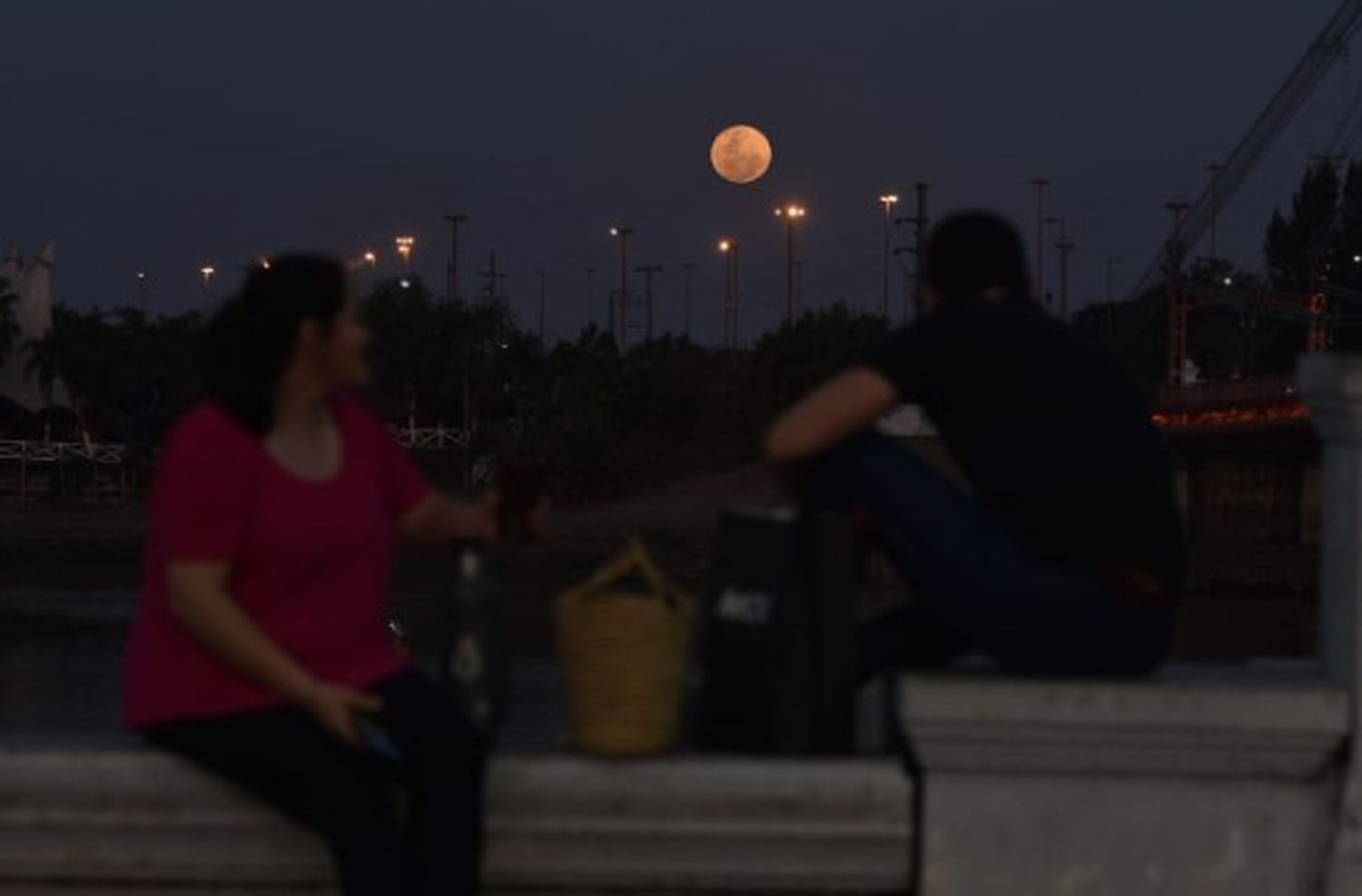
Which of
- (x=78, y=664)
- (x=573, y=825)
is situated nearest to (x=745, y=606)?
(x=573, y=825)

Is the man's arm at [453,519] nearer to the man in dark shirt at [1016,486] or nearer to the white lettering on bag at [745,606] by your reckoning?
the white lettering on bag at [745,606]

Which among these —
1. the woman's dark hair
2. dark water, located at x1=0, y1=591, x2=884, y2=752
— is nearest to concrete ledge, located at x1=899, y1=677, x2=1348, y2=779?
the woman's dark hair

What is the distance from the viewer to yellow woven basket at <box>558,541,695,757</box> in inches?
189

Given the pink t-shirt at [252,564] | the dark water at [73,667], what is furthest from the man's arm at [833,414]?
the dark water at [73,667]

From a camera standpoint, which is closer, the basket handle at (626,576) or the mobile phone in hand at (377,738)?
the mobile phone in hand at (377,738)

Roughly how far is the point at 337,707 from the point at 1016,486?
1210 mm

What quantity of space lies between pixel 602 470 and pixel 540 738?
75981 mm

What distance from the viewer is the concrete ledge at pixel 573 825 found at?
477 cm

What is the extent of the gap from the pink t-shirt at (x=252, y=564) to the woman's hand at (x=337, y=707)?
2.8 inches

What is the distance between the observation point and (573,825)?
479cm

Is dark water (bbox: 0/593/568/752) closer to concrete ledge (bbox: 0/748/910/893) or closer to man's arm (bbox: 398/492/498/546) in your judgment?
man's arm (bbox: 398/492/498/546)

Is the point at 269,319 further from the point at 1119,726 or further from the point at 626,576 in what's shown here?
the point at 1119,726

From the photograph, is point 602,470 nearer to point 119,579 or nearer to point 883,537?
point 119,579

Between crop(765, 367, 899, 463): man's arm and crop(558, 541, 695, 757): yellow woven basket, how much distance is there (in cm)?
31
